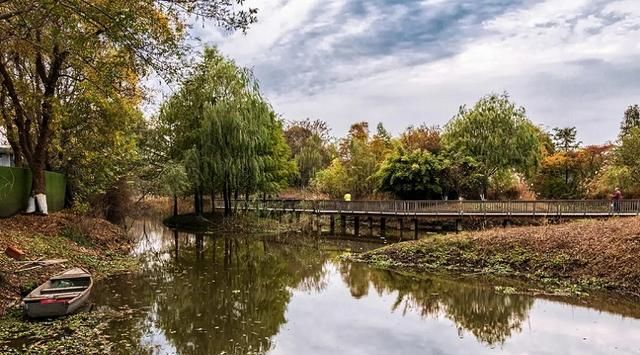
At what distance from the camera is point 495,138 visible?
33.2 metres

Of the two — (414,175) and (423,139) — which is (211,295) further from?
(423,139)

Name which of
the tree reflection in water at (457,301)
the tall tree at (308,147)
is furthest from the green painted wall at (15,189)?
the tall tree at (308,147)

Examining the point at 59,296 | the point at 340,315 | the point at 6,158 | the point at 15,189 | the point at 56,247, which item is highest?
the point at 6,158

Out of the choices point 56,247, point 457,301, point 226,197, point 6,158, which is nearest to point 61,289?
point 56,247

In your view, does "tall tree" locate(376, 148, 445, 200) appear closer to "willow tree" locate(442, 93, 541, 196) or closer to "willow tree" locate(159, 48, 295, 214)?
"willow tree" locate(442, 93, 541, 196)

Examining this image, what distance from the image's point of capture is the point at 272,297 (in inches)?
549

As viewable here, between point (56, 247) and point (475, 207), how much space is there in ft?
64.7

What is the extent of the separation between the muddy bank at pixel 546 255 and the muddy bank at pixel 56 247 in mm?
9596

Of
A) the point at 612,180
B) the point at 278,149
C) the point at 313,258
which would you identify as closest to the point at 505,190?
the point at 612,180

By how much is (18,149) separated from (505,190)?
31.4 m

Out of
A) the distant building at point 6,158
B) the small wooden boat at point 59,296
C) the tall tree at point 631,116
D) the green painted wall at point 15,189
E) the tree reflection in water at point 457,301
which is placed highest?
the tall tree at point 631,116

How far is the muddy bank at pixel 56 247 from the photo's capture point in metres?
12.0

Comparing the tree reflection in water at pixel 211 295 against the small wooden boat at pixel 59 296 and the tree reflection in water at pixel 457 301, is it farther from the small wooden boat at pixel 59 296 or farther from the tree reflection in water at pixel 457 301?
the tree reflection in water at pixel 457 301

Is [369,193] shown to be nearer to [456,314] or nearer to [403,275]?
[403,275]
